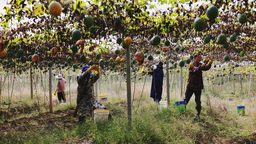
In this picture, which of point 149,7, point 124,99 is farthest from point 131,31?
point 124,99

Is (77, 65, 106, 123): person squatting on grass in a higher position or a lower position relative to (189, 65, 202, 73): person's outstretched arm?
lower

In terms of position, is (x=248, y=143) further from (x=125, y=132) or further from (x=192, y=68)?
(x=125, y=132)

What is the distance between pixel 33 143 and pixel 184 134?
9.33 ft

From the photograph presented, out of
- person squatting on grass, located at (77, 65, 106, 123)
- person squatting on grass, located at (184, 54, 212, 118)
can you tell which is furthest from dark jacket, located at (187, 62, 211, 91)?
person squatting on grass, located at (77, 65, 106, 123)

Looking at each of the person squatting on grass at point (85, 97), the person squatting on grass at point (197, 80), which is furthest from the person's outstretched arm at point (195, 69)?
the person squatting on grass at point (85, 97)

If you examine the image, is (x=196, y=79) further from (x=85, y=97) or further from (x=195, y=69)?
(x=85, y=97)

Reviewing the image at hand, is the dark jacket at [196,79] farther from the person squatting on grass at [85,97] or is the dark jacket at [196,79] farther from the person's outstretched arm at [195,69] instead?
the person squatting on grass at [85,97]

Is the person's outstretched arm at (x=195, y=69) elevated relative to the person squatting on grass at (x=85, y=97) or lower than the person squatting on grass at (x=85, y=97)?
elevated

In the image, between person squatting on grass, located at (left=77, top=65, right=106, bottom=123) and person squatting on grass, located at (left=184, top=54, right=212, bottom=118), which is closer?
person squatting on grass, located at (left=77, top=65, right=106, bottom=123)

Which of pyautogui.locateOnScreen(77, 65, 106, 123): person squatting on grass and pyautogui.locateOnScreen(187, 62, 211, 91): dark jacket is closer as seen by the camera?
pyautogui.locateOnScreen(77, 65, 106, 123): person squatting on grass

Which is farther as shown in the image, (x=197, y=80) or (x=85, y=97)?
(x=197, y=80)

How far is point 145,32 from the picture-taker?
11.1 ft

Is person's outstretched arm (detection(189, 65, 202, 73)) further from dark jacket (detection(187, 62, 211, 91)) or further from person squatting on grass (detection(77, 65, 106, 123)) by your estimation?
person squatting on grass (detection(77, 65, 106, 123))

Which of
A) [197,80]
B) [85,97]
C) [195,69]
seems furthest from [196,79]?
[85,97]
